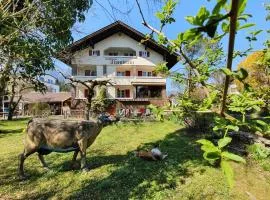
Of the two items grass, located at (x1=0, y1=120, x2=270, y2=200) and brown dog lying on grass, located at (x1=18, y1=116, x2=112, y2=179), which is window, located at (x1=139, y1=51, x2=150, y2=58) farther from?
brown dog lying on grass, located at (x1=18, y1=116, x2=112, y2=179)

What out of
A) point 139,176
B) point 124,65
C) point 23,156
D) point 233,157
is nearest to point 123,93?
point 124,65

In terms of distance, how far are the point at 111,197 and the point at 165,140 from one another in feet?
28.4

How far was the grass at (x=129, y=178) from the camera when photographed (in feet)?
33.9

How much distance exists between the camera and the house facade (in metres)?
42.8

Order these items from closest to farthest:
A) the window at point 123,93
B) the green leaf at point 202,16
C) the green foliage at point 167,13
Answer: the green leaf at point 202,16 → the green foliage at point 167,13 → the window at point 123,93

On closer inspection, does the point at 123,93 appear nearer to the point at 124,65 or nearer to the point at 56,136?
the point at 124,65

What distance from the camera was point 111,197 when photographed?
9953 mm

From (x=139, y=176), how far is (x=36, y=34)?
17.9ft

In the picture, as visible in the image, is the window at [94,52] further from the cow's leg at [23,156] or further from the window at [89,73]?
the cow's leg at [23,156]

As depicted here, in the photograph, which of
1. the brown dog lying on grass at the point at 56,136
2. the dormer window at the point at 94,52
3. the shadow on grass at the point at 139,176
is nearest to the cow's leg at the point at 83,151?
the brown dog lying on grass at the point at 56,136

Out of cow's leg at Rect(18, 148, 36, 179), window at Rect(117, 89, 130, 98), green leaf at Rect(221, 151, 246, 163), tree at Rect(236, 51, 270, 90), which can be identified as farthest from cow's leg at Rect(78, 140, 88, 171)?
window at Rect(117, 89, 130, 98)

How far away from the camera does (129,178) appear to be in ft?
37.4

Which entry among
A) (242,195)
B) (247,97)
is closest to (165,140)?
(242,195)

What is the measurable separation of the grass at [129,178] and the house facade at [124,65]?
27.3 metres
